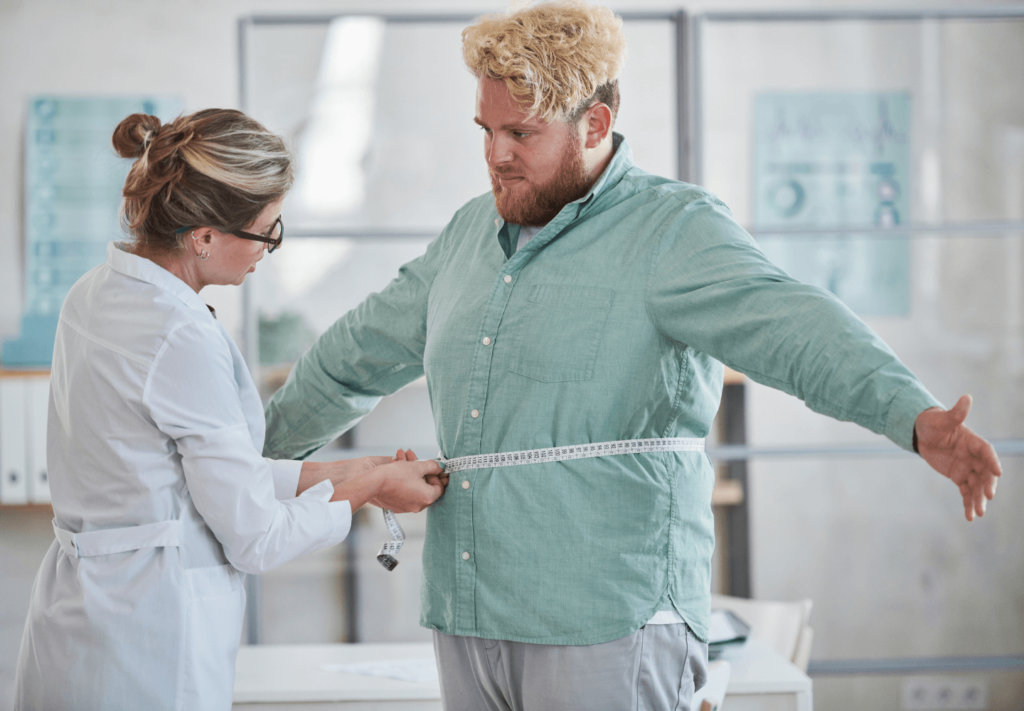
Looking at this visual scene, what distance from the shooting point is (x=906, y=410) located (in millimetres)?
995

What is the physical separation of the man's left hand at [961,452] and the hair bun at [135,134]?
3.37 ft

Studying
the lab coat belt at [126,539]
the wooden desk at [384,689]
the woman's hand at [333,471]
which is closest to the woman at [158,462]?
the lab coat belt at [126,539]

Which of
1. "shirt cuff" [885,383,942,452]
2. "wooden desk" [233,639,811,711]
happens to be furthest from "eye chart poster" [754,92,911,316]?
"shirt cuff" [885,383,942,452]

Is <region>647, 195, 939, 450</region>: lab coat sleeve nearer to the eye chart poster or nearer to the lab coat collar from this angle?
the lab coat collar

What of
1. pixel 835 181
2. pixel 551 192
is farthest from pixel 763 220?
pixel 551 192

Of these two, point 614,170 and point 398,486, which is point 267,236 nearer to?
point 398,486

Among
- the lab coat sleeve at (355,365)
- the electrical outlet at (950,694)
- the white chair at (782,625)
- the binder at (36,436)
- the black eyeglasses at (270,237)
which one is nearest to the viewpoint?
the black eyeglasses at (270,237)

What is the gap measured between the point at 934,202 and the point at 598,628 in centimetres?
260

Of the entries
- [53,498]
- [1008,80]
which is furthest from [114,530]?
[1008,80]

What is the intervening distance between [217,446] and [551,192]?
0.59 m

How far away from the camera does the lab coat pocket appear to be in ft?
4.04

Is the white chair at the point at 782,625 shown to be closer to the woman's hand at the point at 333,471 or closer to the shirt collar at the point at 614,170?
the woman's hand at the point at 333,471

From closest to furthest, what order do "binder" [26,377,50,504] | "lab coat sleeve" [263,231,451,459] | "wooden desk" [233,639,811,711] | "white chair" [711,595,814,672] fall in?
"lab coat sleeve" [263,231,451,459] < "wooden desk" [233,639,811,711] < "white chair" [711,595,814,672] < "binder" [26,377,50,504]

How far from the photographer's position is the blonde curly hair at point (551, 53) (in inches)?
52.2
